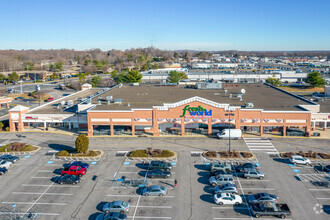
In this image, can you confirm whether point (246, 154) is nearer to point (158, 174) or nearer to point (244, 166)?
point (244, 166)

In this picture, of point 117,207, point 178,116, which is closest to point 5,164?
point 117,207

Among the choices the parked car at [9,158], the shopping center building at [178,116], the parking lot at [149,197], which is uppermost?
the shopping center building at [178,116]

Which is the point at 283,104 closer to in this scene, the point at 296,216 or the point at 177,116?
the point at 177,116

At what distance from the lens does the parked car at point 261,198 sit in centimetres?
2975

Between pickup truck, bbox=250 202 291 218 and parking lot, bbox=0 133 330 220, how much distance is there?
67 cm

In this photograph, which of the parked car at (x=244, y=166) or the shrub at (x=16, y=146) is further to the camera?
the shrub at (x=16, y=146)

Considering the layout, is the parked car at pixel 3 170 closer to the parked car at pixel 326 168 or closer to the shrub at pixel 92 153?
the shrub at pixel 92 153

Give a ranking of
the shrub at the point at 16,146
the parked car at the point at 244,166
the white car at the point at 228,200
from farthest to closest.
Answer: the shrub at the point at 16,146
the parked car at the point at 244,166
the white car at the point at 228,200

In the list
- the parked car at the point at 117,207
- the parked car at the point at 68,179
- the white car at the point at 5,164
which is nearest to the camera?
the parked car at the point at 117,207

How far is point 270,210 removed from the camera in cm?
2802

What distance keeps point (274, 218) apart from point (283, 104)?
35.9 meters

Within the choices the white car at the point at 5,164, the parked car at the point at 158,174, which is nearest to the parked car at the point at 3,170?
the white car at the point at 5,164

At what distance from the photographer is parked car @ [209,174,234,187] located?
34.2 metres

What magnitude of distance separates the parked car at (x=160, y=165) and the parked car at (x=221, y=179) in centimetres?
635
